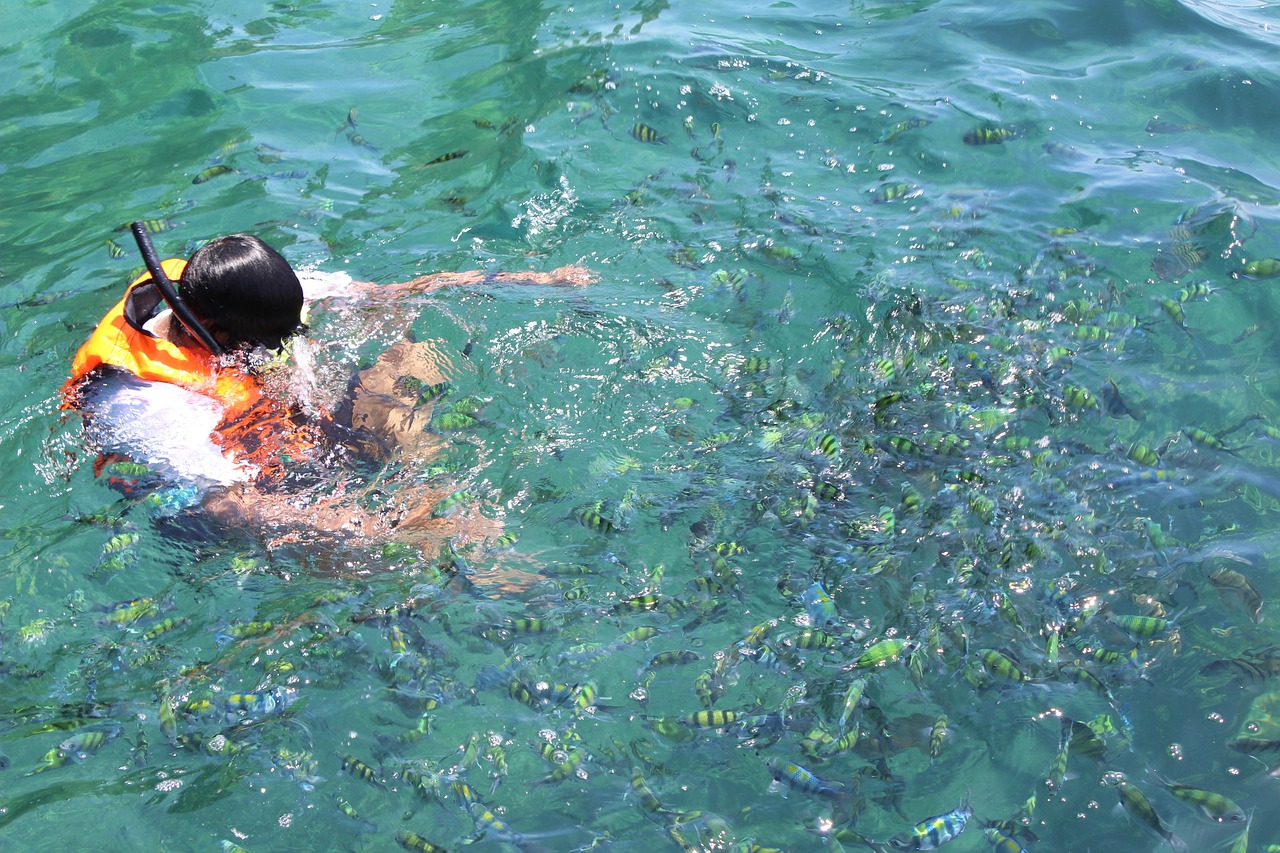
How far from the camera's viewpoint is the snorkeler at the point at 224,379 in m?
5.02

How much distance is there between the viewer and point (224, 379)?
17.3 feet

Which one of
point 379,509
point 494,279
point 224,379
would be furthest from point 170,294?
point 494,279

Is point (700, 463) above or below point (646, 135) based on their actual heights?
below

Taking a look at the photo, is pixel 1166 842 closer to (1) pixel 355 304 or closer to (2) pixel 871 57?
(1) pixel 355 304

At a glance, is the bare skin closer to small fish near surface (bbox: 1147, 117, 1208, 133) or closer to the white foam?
the white foam

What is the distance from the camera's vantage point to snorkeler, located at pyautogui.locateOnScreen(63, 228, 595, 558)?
502 centimetres

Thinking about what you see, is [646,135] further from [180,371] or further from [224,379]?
[180,371]

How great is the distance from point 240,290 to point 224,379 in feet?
1.82

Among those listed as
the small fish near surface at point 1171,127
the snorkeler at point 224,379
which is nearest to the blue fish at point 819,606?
the snorkeler at point 224,379

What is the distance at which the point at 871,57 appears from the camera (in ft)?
32.7

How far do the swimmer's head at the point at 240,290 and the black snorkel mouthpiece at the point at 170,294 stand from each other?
1.9 inches

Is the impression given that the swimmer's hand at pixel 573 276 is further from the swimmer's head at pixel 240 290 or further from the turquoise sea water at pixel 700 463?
the swimmer's head at pixel 240 290

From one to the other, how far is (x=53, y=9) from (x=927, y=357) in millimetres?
10054

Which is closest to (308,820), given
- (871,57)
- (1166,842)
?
(1166,842)
